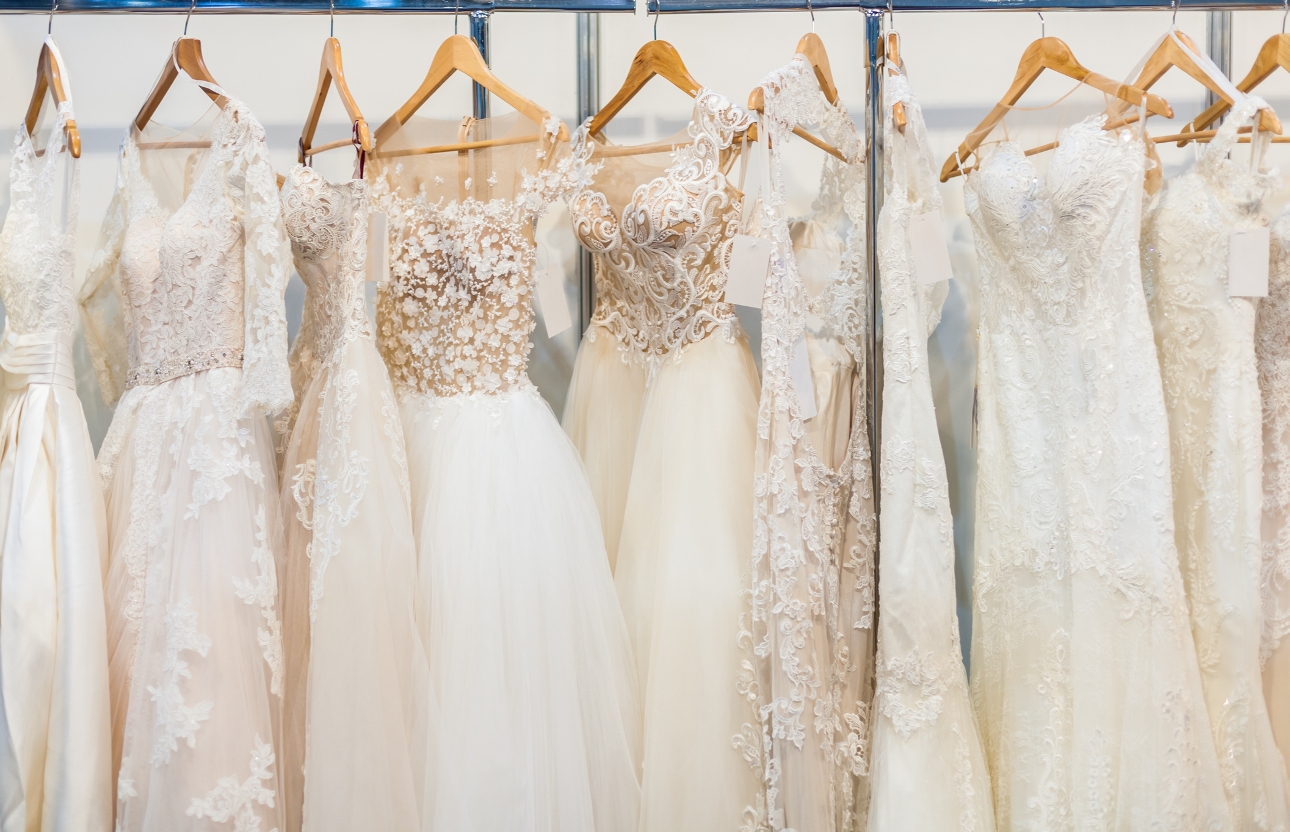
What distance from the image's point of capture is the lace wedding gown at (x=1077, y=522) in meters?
1.35

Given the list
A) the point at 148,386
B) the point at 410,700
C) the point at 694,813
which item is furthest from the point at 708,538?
the point at 148,386

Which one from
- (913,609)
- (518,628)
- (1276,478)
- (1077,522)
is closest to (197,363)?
(518,628)

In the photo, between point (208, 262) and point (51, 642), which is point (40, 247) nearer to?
point (208, 262)

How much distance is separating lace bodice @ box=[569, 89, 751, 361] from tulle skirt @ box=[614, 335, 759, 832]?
73 millimetres

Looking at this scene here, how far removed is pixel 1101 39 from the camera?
2072 mm

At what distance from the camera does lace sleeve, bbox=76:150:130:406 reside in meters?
1.59

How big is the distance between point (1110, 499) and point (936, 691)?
0.40 m

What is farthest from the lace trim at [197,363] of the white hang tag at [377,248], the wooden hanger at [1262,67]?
the wooden hanger at [1262,67]

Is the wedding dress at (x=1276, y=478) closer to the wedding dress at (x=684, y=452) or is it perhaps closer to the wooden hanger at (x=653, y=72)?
the wedding dress at (x=684, y=452)

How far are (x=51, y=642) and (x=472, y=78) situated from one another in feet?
3.53

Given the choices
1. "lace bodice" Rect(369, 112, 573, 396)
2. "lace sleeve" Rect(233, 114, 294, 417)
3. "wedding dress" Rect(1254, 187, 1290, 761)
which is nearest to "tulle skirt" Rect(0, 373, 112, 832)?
"lace sleeve" Rect(233, 114, 294, 417)

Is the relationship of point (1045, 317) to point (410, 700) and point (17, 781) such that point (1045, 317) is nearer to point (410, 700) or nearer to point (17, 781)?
point (410, 700)

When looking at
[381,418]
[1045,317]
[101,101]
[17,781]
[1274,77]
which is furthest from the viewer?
[1274,77]

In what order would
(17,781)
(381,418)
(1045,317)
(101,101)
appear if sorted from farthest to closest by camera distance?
(101,101) → (1045,317) → (381,418) → (17,781)
